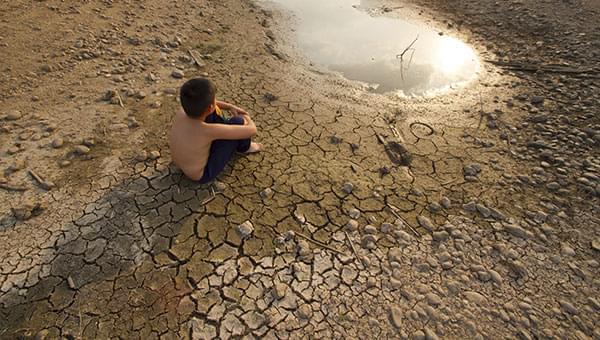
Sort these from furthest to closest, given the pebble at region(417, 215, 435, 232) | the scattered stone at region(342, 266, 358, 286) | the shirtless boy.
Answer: the pebble at region(417, 215, 435, 232) → the shirtless boy → the scattered stone at region(342, 266, 358, 286)

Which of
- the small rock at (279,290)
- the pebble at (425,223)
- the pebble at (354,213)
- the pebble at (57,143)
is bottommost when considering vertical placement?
the pebble at (57,143)

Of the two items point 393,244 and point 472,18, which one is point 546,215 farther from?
point 472,18

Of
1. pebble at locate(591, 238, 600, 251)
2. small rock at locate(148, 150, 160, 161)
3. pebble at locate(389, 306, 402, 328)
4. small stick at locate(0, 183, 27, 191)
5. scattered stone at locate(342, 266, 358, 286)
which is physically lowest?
small stick at locate(0, 183, 27, 191)

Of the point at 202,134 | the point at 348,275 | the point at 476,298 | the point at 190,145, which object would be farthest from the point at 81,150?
the point at 476,298

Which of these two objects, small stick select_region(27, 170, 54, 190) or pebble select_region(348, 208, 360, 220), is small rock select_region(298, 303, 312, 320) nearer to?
pebble select_region(348, 208, 360, 220)

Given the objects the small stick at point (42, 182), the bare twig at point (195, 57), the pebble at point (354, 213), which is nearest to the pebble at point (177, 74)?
the bare twig at point (195, 57)

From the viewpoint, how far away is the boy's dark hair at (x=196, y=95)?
2.48 metres

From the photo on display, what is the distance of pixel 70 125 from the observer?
3457 mm

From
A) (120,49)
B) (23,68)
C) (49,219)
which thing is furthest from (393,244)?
(23,68)

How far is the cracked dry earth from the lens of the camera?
7.29ft

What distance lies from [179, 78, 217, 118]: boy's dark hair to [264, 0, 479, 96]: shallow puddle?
2.50m

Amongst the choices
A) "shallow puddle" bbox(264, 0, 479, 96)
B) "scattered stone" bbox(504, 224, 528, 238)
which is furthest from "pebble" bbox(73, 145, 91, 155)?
"scattered stone" bbox(504, 224, 528, 238)

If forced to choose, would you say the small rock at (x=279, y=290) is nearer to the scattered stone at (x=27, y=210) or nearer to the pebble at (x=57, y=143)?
the scattered stone at (x=27, y=210)

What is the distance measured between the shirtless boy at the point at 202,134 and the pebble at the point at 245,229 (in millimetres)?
533
